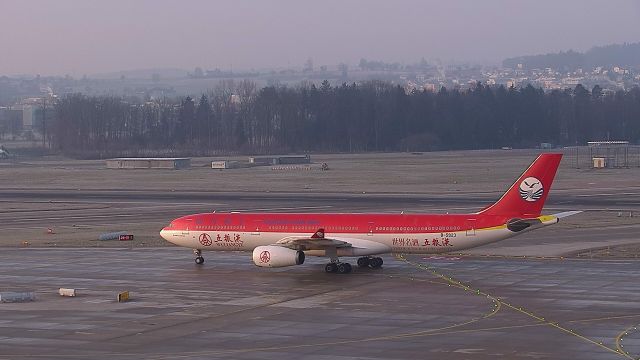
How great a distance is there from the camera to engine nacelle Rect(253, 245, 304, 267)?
57.8 metres

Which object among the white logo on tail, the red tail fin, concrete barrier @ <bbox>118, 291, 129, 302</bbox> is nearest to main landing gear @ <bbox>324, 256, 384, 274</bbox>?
the red tail fin

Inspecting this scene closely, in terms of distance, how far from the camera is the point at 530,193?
57562 mm

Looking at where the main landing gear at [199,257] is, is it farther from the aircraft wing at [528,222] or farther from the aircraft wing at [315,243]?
the aircraft wing at [528,222]

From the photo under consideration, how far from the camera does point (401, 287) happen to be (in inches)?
2133

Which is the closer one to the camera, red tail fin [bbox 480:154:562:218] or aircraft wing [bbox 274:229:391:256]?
red tail fin [bbox 480:154:562:218]

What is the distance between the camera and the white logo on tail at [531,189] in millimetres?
57531

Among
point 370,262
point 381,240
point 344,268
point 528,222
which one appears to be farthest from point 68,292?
point 528,222

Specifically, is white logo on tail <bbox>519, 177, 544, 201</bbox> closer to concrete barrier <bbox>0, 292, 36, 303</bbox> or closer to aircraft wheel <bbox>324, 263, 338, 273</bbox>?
aircraft wheel <bbox>324, 263, 338, 273</bbox>

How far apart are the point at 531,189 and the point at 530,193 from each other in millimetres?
221

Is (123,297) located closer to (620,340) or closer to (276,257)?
(276,257)

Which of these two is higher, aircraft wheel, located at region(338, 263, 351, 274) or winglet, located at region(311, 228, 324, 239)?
winglet, located at region(311, 228, 324, 239)

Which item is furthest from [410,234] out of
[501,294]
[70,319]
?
[70,319]

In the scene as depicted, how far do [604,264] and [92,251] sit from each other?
31266 millimetres

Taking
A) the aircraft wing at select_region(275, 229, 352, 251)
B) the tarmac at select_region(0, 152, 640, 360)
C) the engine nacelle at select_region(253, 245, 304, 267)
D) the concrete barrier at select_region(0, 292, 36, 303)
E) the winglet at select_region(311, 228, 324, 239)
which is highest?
the winglet at select_region(311, 228, 324, 239)
